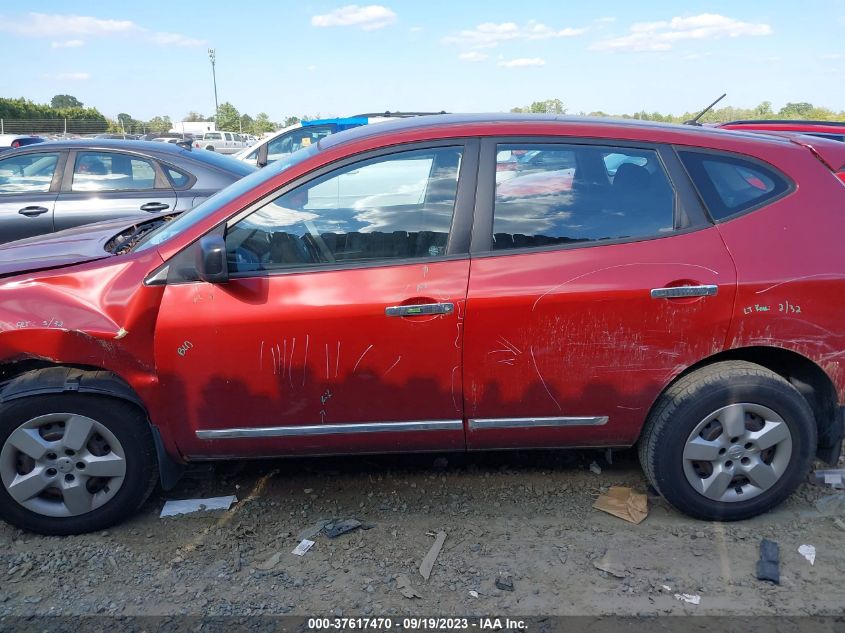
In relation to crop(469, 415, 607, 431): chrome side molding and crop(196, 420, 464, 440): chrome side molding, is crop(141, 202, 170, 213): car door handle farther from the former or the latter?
crop(469, 415, 607, 431): chrome side molding

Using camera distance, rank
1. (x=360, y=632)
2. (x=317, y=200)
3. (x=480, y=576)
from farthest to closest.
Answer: (x=317, y=200) < (x=480, y=576) < (x=360, y=632)

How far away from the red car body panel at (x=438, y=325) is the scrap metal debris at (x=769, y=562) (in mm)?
767

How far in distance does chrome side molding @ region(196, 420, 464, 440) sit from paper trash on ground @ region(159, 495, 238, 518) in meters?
0.51

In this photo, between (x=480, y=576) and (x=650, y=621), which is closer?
(x=650, y=621)

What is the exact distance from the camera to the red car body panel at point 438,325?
117 inches

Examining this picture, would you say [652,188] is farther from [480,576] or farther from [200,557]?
[200,557]

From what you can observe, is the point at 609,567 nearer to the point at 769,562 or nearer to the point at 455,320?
the point at 769,562

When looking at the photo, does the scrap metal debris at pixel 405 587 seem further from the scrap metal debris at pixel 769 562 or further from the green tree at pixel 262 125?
the green tree at pixel 262 125

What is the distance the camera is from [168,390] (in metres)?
3.04

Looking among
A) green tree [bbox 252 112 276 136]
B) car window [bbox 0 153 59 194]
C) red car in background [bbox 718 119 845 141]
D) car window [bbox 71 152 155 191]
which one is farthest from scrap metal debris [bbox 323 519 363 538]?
green tree [bbox 252 112 276 136]

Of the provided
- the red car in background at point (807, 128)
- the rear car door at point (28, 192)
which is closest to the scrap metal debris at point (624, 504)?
the rear car door at point (28, 192)

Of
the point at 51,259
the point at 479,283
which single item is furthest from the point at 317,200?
the point at 51,259

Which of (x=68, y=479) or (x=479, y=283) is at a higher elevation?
(x=479, y=283)

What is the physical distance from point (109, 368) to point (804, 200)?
3135 millimetres
